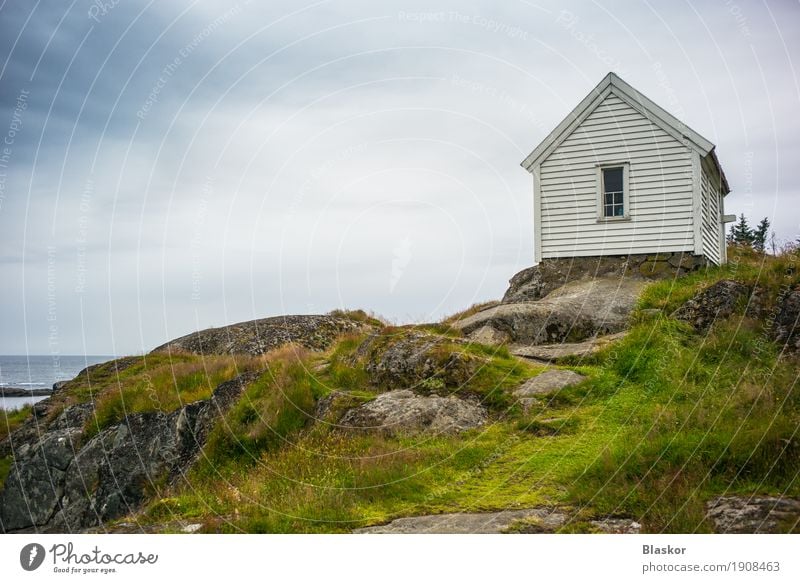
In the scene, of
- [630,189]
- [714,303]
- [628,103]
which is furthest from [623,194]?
[714,303]

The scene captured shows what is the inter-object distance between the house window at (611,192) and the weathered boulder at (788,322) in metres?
9.67

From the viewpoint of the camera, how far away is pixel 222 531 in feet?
25.6

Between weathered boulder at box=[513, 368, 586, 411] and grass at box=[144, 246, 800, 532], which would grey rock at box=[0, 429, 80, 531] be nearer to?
grass at box=[144, 246, 800, 532]

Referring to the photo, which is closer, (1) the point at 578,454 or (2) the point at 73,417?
(1) the point at 578,454

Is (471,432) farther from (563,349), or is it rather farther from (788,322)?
(788,322)

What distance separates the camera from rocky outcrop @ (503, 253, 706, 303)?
20.3 m

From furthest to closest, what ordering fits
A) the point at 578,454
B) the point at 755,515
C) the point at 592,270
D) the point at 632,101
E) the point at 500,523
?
the point at 592,270
the point at 632,101
the point at 578,454
the point at 500,523
the point at 755,515

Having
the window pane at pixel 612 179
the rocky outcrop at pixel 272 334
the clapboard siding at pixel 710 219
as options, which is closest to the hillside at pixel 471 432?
the rocky outcrop at pixel 272 334

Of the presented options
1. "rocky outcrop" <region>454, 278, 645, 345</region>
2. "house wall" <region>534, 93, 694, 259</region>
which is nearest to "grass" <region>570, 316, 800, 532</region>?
"rocky outcrop" <region>454, 278, 645, 345</region>

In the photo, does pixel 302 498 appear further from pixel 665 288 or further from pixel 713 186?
pixel 713 186

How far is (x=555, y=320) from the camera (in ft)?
53.5

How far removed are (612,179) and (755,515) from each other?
16360 mm

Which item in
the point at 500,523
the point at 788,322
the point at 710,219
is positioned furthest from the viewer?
the point at 710,219

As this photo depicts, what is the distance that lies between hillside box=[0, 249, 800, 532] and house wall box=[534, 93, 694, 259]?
11.7 ft
